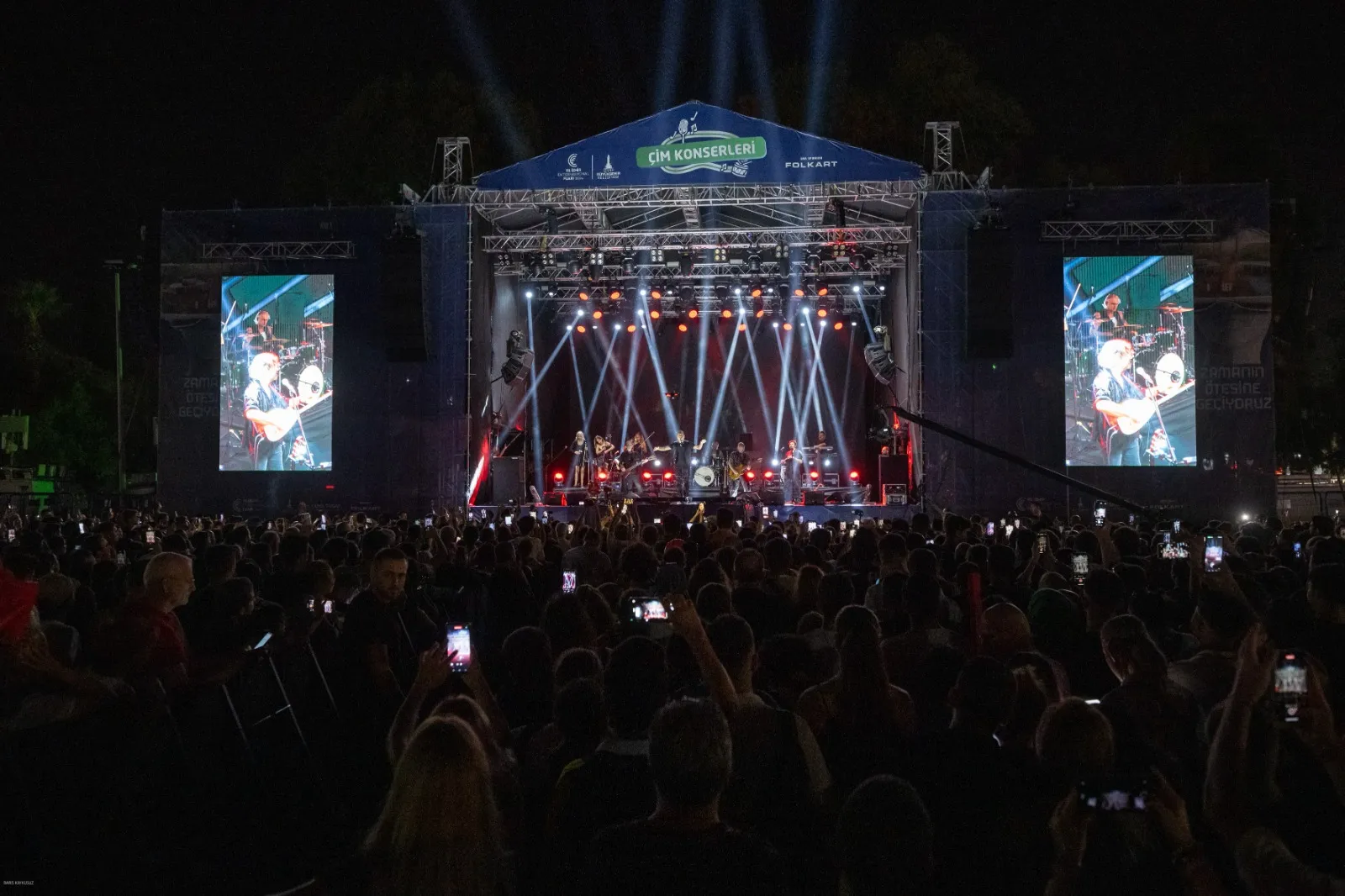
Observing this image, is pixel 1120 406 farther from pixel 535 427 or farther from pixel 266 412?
pixel 266 412

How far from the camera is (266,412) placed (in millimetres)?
21109

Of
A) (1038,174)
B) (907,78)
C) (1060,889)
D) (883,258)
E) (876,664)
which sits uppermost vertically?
(907,78)

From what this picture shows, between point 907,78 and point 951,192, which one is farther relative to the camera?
point 907,78

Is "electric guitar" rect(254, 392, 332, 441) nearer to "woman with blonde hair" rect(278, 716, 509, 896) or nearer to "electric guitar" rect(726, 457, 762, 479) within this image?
"electric guitar" rect(726, 457, 762, 479)

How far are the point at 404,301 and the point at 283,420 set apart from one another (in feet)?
10.3

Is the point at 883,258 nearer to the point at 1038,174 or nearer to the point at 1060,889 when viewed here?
the point at 1038,174

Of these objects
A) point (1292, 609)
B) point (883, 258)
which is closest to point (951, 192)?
point (883, 258)

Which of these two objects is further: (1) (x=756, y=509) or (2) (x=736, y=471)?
(2) (x=736, y=471)

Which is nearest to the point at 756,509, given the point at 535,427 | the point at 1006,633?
the point at 535,427

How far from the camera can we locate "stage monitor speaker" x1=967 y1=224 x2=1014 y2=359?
19344 millimetres

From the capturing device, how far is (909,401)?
2120cm

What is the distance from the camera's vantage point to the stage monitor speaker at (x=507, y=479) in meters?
21.8

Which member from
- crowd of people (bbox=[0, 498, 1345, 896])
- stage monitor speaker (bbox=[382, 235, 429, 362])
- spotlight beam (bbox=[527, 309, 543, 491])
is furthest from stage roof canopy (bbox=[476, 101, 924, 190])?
crowd of people (bbox=[0, 498, 1345, 896])

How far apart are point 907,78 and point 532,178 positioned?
54.5ft
